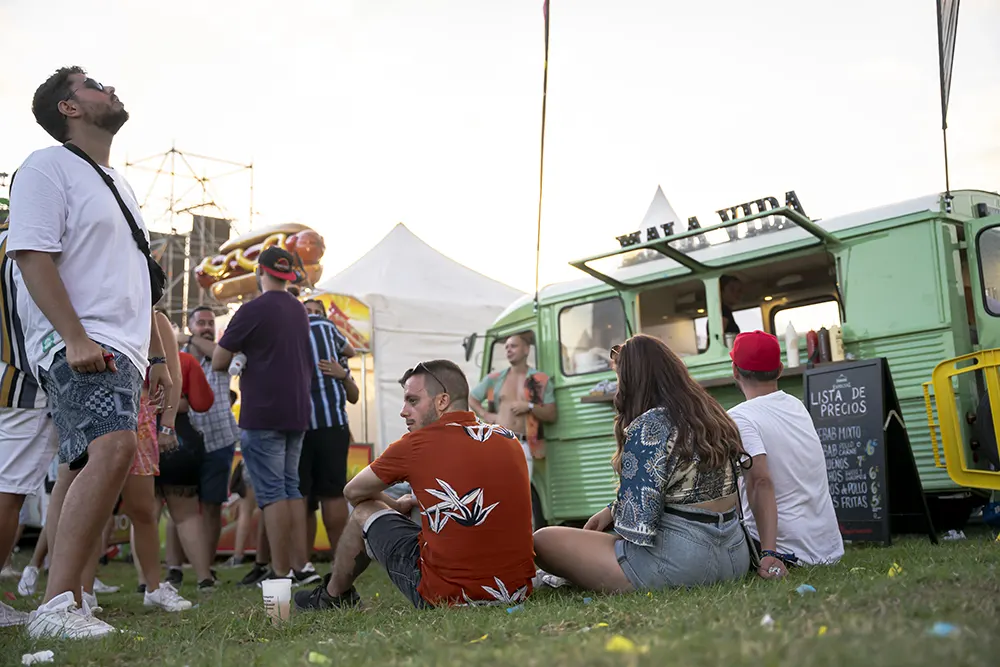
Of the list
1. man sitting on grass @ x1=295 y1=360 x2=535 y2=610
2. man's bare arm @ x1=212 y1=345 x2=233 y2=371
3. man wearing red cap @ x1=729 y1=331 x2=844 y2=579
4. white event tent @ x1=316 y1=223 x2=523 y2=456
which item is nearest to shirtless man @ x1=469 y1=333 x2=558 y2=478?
man's bare arm @ x1=212 y1=345 x2=233 y2=371

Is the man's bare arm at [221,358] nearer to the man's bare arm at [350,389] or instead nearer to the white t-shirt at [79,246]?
the man's bare arm at [350,389]

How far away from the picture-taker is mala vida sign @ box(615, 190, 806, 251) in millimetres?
6566

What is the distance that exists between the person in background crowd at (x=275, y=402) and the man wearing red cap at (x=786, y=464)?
262 centimetres

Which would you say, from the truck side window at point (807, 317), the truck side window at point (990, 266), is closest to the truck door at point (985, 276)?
the truck side window at point (990, 266)

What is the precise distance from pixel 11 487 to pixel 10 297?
2.46 ft

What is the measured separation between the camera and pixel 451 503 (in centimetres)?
346

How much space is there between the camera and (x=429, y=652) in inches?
87.0

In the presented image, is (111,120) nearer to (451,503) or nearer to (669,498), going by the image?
(451,503)

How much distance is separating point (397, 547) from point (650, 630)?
1565mm

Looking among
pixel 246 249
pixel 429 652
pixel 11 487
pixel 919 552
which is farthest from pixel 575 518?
pixel 246 249

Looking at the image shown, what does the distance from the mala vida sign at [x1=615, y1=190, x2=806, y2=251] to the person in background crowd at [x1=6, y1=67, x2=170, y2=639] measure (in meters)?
4.30

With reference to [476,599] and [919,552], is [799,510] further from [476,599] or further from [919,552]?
[476,599]

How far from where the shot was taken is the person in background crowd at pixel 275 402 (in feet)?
17.3

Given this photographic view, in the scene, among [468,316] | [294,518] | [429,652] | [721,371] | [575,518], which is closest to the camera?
[429,652]
